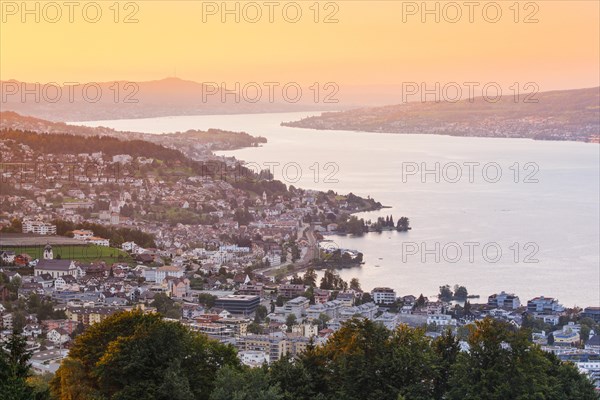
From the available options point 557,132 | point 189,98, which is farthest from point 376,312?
point 189,98

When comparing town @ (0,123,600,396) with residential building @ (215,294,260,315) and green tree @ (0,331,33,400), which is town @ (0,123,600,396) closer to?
residential building @ (215,294,260,315)

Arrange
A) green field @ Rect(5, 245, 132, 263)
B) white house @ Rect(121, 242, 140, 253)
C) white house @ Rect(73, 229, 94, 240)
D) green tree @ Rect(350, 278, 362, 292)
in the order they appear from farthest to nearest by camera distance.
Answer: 1. white house @ Rect(73, 229, 94, 240)
2. white house @ Rect(121, 242, 140, 253)
3. green field @ Rect(5, 245, 132, 263)
4. green tree @ Rect(350, 278, 362, 292)

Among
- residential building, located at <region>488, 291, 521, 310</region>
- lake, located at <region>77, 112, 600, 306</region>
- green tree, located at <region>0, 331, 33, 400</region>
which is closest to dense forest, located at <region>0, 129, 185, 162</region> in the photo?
lake, located at <region>77, 112, 600, 306</region>

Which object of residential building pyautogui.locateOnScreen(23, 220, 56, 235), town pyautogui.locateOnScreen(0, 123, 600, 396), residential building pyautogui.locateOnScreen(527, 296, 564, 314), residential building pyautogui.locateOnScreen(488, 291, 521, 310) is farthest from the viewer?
residential building pyautogui.locateOnScreen(23, 220, 56, 235)

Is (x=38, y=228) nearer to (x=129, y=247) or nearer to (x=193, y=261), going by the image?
(x=129, y=247)

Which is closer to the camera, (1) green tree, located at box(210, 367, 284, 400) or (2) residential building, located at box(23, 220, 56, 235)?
(1) green tree, located at box(210, 367, 284, 400)

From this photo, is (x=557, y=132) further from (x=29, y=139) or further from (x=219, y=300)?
(x=219, y=300)

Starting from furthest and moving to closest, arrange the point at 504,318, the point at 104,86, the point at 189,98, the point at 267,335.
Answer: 1. the point at 189,98
2. the point at 104,86
3. the point at 504,318
4. the point at 267,335

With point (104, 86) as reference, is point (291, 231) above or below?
below
